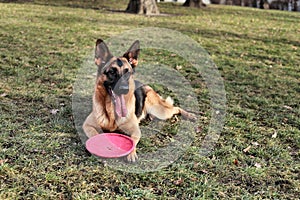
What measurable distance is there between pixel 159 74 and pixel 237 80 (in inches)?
59.5

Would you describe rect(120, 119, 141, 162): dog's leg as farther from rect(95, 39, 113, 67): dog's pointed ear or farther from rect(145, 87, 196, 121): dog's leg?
rect(95, 39, 113, 67): dog's pointed ear

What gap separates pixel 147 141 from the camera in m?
3.95

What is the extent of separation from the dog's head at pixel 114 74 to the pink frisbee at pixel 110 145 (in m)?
0.33

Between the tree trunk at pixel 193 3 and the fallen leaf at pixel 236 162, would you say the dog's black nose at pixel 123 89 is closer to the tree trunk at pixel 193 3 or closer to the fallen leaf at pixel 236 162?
the fallen leaf at pixel 236 162

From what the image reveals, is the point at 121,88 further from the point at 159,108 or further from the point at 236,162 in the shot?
the point at 236,162

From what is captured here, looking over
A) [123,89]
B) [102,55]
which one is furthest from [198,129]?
[102,55]

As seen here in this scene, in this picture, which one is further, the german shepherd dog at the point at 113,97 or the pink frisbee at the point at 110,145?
the german shepherd dog at the point at 113,97

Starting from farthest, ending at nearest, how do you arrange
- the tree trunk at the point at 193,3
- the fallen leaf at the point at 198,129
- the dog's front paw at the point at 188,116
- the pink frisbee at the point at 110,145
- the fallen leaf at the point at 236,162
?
the tree trunk at the point at 193,3
the dog's front paw at the point at 188,116
the fallen leaf at the point at 198,129
the fallen leaf at the point at 236,162
the pink frisbee at the point at 110,145

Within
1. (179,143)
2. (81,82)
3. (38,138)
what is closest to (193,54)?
(81,82)

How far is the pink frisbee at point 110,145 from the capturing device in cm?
336

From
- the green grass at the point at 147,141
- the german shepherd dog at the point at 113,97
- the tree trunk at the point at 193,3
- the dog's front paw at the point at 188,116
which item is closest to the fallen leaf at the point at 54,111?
the green grass at the point at 147,141

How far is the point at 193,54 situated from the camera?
8539 mm

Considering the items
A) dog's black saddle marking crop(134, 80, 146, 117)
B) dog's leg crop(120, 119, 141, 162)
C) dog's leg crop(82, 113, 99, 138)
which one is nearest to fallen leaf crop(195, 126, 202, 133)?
dog's black saddle marking crop(134, 80, 146, 117)

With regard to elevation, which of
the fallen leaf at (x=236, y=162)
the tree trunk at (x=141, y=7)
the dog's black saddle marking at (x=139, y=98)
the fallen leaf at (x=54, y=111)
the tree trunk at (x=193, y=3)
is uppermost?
the tree trunk at (x=193, y=3)
